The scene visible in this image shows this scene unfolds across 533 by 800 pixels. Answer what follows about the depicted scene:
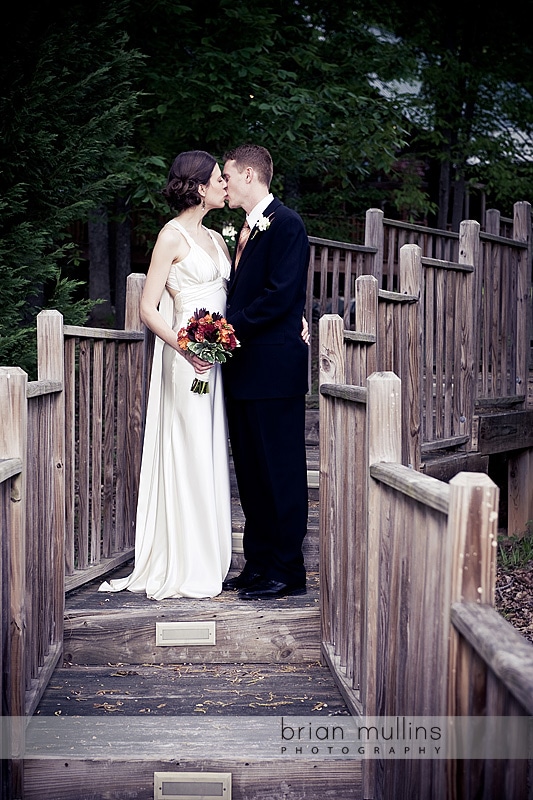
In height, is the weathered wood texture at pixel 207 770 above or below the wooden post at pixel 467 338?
below

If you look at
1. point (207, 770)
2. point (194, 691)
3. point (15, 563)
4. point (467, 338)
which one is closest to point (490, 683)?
point (207, 770)

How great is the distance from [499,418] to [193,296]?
10.9ft

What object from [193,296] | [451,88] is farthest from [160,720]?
[451,88]

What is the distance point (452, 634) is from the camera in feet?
6.33

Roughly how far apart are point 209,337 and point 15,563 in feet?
5.16

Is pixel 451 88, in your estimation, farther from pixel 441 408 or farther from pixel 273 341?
pixel 273 341

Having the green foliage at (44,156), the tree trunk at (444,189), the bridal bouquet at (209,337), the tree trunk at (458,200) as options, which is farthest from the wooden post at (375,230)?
the tree trunk at (458,200)

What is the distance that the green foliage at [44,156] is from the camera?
16.7ft

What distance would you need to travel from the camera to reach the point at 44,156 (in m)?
5.26

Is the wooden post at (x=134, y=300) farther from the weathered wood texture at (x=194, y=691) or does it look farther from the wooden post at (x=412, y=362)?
the weathered wood texture at (x=194, y=691)

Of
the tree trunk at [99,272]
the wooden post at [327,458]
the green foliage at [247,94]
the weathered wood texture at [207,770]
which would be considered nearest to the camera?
the weathered wood texture at [207,770]

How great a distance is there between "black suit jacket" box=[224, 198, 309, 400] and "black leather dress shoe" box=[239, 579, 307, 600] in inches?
34.6

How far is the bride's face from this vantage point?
14.7 feet

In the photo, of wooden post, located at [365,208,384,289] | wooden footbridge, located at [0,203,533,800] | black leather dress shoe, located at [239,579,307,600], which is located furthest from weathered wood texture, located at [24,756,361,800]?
wooden post, located at [365,208,384,289]
